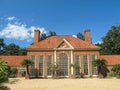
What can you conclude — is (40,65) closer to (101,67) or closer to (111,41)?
(101,67)

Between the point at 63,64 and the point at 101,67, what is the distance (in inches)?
300

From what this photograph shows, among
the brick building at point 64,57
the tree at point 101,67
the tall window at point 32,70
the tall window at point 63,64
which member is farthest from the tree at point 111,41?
the tall window at point 32,70

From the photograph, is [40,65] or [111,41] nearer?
[40,65]

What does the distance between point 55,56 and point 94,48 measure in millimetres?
7894

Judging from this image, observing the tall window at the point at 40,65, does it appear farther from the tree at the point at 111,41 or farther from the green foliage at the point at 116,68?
the tree at the point at 111,41

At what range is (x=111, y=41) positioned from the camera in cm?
5862

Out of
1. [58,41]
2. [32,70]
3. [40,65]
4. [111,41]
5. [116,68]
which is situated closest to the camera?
[116,68]

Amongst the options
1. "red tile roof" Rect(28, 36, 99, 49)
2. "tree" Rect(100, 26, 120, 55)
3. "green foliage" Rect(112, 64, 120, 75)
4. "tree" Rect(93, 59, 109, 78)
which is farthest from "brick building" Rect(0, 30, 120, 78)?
"tree" Rect(100, 26, 120, 55)

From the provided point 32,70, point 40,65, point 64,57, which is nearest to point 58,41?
point 64,57

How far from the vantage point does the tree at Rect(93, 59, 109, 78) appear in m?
40.3

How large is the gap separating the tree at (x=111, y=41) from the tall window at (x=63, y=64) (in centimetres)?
1995

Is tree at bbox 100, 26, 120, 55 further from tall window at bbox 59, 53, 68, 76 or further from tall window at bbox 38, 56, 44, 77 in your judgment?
tall window at bbox 38, 56, 44, 77

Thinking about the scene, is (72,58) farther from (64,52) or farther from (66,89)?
(66,89)

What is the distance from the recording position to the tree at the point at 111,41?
5791 centimetres
